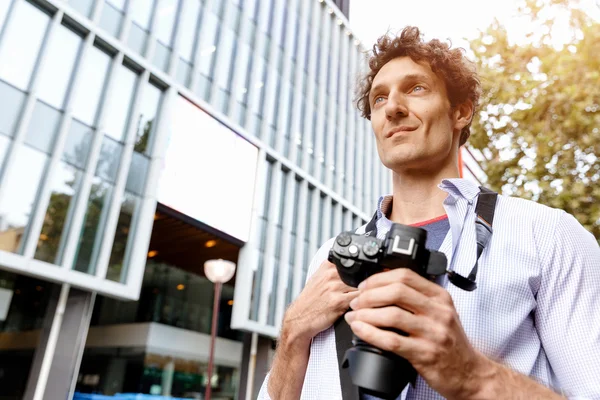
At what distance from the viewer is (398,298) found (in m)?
0.96

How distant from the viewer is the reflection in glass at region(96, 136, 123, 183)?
554 inches

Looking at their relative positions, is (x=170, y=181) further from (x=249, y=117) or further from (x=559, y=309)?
(x=559, y=309)

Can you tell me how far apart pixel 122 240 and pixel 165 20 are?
26.9ft

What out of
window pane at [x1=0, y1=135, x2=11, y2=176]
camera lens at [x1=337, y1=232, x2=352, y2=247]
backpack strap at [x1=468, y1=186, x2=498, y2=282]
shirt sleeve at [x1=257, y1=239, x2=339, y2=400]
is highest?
window pane at [x1=0, y1=135, x2=11, y2=176]

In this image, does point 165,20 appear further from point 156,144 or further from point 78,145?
point 78,145

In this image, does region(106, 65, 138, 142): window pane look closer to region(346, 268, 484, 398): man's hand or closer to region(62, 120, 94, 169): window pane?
region(62, 120, 94, 169): window pane

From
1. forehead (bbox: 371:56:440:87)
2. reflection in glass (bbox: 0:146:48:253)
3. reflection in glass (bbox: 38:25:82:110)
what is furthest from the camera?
reflection in glass (bbox: 38:25:82:110)

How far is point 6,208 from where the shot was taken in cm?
1177

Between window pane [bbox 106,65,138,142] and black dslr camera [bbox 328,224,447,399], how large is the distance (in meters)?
14.7

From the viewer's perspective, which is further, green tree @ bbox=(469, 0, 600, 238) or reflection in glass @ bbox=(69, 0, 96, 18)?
reflection in glass @ bbox=(69, 0, 96, 18)

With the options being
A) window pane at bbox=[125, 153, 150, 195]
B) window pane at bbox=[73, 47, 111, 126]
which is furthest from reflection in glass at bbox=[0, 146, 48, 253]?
window pane at bbox=[125, 153, 150, 195]

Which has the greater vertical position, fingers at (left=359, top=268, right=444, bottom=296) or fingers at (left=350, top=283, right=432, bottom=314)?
fingers at (left=359, top=268, right=444, bottom=296)

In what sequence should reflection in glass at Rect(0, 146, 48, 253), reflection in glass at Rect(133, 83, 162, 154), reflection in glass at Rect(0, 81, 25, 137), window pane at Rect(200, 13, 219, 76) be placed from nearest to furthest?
reflection in glass at Rect(0, 146, 48, 253)
reflection in glass at Rect(0, 81, 25, 137)
reflection in glass at Rect(133, 83, 162, 154)
window pane at Rect(200, 13, 219, 76)

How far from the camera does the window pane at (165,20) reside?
16.7m
